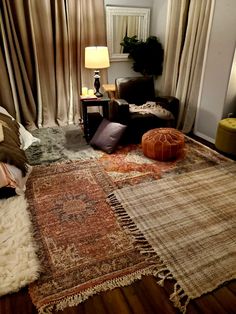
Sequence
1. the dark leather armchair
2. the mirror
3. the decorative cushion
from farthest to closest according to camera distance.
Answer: the mirror
the dark leather armchair
the decorative cushion

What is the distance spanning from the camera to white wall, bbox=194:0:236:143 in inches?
108

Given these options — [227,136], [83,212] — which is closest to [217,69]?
[227,136]

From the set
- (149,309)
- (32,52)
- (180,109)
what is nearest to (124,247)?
(149,309)

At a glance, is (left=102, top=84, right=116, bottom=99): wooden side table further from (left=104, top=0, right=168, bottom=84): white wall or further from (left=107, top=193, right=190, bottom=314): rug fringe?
(left=107, top=193, right=190, bottom=314): rug fringe

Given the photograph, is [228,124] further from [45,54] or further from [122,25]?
[45,54]

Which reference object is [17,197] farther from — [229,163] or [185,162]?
[229,163]

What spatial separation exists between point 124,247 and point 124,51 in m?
3.37

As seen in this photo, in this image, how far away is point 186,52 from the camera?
3.38 m

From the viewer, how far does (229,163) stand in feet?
8.88

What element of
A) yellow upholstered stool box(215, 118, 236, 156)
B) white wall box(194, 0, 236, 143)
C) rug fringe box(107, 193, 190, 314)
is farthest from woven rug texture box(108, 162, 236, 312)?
white wall box(194, 0, 236, 143)

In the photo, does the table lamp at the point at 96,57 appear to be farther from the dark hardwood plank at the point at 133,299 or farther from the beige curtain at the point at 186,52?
the dark hardwood plank at the point at 133,299

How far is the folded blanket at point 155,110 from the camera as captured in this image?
3189mm

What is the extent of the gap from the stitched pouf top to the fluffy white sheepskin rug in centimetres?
233

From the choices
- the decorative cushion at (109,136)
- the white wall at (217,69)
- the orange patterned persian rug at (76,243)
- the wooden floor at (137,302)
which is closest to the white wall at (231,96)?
the white wall at (217,69)
